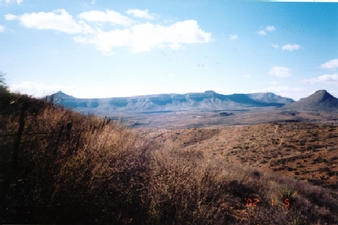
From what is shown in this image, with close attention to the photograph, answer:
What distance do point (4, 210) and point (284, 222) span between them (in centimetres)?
561

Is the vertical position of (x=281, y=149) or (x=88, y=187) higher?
(x=88, y=187)

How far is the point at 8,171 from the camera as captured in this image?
3.89 metres

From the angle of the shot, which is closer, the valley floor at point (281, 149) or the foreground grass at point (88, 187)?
the foreground grass at point (88, 187)

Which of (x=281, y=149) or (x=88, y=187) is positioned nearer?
(x=88, y=187)

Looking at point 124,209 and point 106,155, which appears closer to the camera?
point 124,209

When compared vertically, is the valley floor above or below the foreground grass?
below

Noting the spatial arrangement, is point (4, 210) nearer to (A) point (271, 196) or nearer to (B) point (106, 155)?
(B) point (106, 155)

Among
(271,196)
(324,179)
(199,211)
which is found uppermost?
(199,211)

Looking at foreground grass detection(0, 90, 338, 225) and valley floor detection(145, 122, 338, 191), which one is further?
valley floor detection(145, 122, 338, 191)

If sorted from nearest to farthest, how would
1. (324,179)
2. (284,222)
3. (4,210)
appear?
1. (4,210)
2. (284,222)
3. (324,179)

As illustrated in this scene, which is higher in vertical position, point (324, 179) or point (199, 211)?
point (199, 211)

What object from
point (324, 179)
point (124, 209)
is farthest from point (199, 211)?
point (324, 179)

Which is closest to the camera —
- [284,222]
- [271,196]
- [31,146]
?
[31,146]

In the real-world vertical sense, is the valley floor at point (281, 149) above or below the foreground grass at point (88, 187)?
→ below
